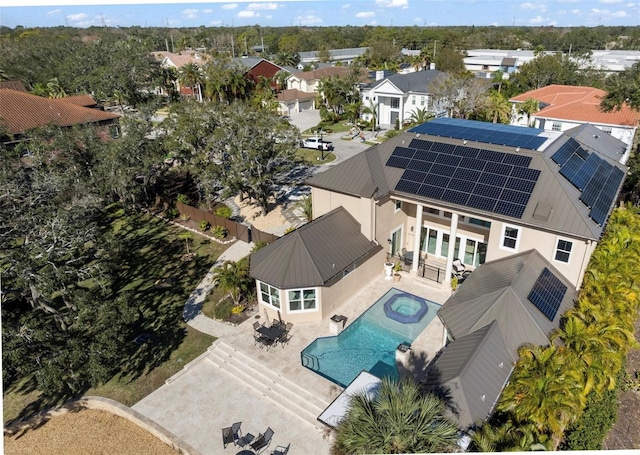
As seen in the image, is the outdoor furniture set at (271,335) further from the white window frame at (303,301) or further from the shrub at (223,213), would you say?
the shrub at (223,213)

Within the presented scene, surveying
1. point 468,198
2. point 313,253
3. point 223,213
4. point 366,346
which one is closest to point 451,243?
point 468,198

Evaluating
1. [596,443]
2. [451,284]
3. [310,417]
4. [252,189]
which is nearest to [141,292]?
[252,189]

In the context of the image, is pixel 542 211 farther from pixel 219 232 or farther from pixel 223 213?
pixel 223 213

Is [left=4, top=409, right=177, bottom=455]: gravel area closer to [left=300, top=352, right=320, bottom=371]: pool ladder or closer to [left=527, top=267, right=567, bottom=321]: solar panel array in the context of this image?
[left=300, top=352, right=320, bottom=371]: pool ladder

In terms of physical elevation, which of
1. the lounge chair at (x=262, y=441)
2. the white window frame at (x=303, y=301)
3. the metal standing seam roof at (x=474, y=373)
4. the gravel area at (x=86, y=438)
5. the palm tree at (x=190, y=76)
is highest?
the palm tree at (x=190, y=76)

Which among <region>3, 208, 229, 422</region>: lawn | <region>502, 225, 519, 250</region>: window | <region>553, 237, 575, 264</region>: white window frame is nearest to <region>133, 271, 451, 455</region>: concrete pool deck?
<region>3, 208, 229, 422</region>: lawn

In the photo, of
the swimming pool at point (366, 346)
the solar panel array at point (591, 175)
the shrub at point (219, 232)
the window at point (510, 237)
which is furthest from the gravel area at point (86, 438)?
the solar panel array at point (591, 175)

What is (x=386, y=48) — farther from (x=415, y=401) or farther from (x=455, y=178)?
(x=415, y=401)
